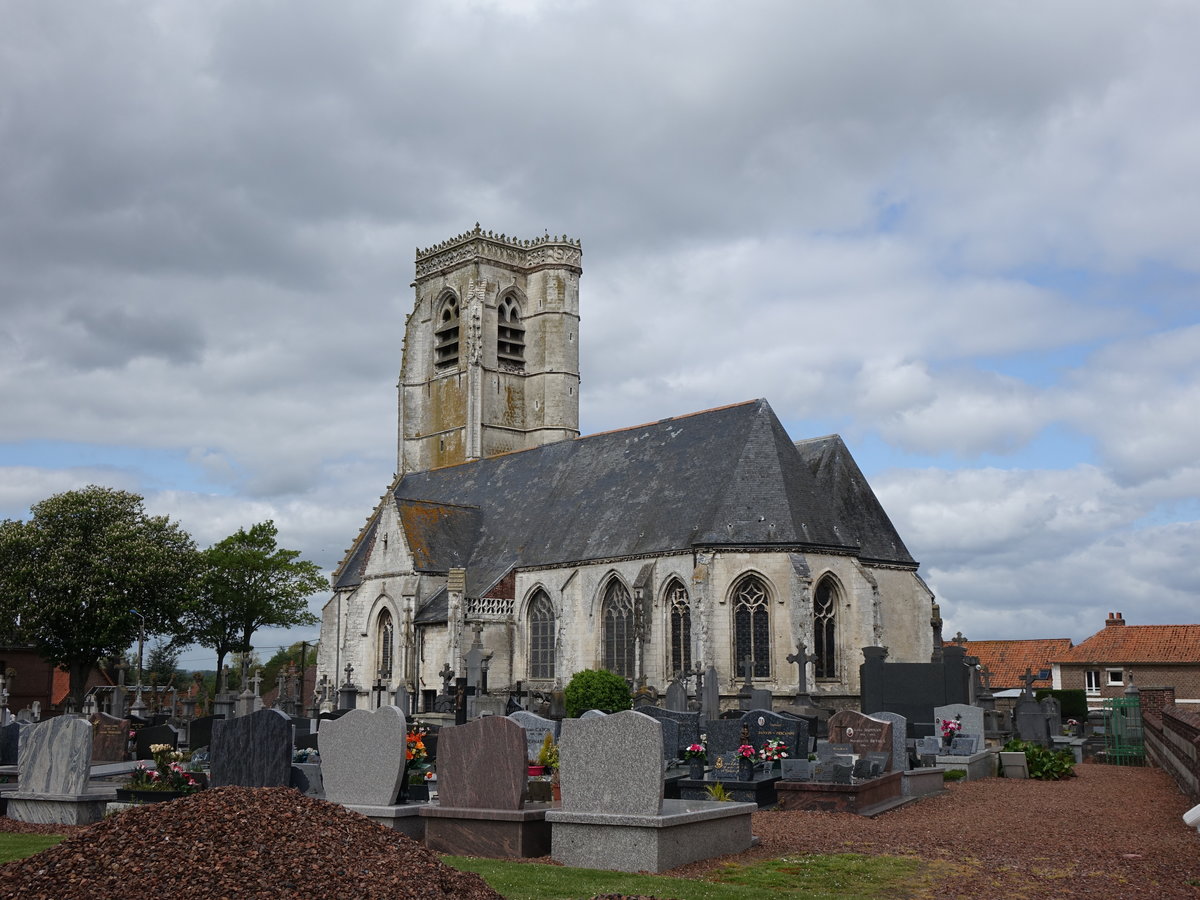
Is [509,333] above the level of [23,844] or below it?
above

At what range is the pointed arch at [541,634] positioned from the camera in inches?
1419

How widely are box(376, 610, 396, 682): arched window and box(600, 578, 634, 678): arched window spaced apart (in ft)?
28.1

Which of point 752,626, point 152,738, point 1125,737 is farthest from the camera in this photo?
point 752,626

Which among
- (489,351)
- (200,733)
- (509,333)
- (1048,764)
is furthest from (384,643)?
(1048,764)

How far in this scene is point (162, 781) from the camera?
1362 cm

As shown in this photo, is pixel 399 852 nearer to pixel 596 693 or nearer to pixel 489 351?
pixel 596 693

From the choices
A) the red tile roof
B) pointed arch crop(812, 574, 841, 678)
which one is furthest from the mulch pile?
the red tile roof

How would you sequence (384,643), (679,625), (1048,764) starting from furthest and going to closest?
(384,643) < (679,625) < (1048,764)

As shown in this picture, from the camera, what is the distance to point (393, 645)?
3847 cm

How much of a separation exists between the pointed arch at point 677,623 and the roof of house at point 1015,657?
19173 mm

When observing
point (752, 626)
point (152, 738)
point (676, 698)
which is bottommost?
point (152, 738)

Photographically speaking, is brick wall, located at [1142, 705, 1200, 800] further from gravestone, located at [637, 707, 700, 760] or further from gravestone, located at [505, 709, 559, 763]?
gravestone, located at [505, 709, 559, 763]

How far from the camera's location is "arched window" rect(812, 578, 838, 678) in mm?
31516

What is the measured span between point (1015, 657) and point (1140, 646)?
710cm
